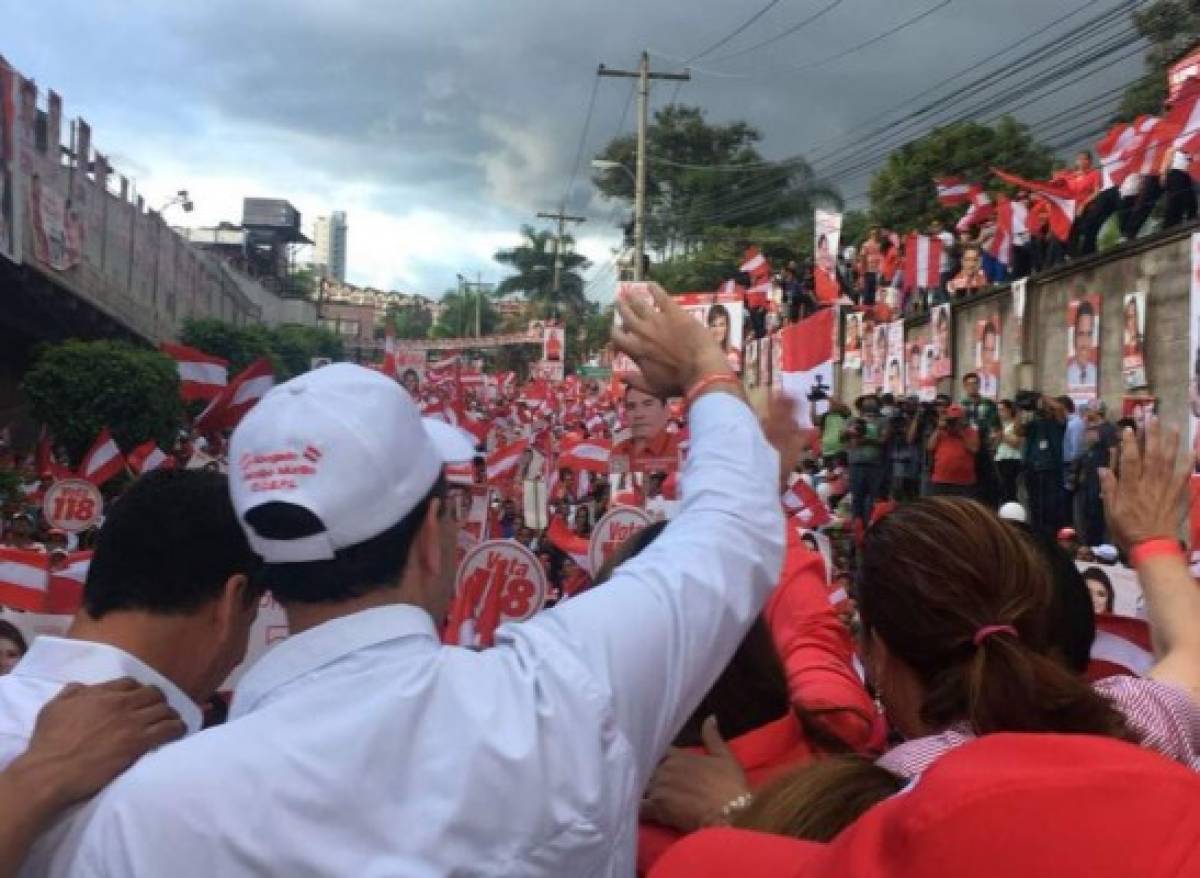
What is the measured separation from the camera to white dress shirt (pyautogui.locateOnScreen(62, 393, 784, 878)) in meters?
1.25

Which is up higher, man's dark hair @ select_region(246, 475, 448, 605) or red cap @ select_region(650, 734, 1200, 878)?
man's dark hair @ select_region(246, 475, 448, 605)

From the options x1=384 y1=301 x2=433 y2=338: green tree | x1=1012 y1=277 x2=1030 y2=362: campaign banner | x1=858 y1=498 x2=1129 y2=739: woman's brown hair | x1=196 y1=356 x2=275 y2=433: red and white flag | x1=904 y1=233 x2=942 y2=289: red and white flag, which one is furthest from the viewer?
x1=384 y1=301 x2=433 y2=338: green tree

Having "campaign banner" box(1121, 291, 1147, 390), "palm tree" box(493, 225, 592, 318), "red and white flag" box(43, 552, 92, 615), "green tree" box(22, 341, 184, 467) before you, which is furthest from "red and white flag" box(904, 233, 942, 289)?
"palm tree" box(493, 225, 592, 318)

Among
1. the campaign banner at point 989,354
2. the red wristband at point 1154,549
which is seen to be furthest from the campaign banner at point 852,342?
the red wristband at point 1154,549

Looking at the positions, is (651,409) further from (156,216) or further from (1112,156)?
(156,216)

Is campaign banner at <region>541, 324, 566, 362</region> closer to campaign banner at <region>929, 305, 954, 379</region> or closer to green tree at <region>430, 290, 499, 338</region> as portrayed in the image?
campaign banner at <region>929, 305, 954, 379</region>

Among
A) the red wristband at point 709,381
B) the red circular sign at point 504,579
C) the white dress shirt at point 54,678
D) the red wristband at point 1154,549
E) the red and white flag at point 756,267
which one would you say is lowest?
the red circular sign at point 504,579

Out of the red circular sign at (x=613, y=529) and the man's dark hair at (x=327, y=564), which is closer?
the man's dark hair at (x=327, y=564)

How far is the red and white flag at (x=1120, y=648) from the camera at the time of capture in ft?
9.89

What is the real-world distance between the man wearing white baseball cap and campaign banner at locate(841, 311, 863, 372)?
866 inches

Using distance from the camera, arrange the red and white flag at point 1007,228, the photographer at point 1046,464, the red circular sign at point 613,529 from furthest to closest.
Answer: the red and white flag at point 1007,228 < the photographer at point 1046,464 < the red circular sign at point 613,529

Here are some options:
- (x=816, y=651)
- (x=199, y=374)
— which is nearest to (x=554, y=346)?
(x=199, y=374)

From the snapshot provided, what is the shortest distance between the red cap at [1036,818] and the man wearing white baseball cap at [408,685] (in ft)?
1.67

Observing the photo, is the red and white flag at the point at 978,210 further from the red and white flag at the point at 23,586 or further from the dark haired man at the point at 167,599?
the dark haired man at the point at 167,599
